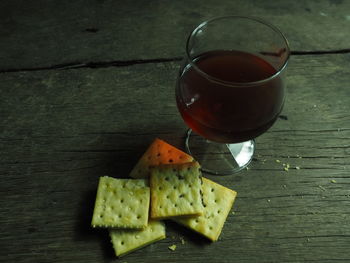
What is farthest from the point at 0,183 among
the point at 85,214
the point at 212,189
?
the point at 212,189

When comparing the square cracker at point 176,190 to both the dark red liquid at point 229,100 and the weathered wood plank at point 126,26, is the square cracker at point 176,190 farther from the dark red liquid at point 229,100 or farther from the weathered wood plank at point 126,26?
the weathered wood plank at point 126,26

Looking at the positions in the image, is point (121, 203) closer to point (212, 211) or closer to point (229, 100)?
point (212, 211)

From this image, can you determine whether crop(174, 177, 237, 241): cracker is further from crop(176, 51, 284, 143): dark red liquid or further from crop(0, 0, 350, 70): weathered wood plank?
crop(0, 0, 350, 70): weathered wood plank

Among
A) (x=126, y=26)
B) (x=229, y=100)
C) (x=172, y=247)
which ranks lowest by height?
(x=172, y=247)

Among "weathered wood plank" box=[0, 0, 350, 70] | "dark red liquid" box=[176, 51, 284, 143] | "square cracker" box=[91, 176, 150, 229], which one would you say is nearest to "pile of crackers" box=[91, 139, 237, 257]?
"square cracker" box=[91, 176, 150, 229]

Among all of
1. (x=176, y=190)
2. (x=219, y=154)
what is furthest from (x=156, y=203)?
(x=219, y=154)

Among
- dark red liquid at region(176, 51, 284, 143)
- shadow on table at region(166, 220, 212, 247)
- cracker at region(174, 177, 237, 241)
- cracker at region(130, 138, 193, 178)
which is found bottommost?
shadow on table at region(166, 220, 212, 247)
